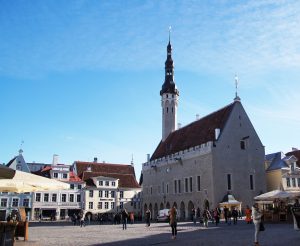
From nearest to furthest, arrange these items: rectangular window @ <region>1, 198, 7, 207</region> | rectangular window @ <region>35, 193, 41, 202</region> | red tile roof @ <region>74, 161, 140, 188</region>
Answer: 1. rectangular window @ <region>1, 198, 7, 207</region>
2. rectangular window @ <region>35, 193, 41, 202</region>
3. red tile roof @ <region>74, 161, 140, 188</region>

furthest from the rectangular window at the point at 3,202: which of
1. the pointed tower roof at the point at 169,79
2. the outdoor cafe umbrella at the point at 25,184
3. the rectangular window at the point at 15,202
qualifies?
the outdoor cafe umbrella at the point at 25,184

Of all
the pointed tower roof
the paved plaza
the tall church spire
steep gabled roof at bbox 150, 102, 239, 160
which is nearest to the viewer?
the paved plaza

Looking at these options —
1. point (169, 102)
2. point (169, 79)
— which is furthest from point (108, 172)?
point (169, 79)

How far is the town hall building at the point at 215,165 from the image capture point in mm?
43375

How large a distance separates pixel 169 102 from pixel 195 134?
12.1 m

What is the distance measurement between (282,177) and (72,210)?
1241 inches

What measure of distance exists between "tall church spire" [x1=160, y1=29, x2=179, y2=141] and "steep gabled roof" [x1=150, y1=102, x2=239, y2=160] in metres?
2.06

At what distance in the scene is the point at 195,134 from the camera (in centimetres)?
5141

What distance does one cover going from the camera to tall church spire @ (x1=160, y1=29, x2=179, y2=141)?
6200cm

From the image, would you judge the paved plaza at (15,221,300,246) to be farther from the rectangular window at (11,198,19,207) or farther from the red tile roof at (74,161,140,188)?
the red tile roof at (74,161,140,188)

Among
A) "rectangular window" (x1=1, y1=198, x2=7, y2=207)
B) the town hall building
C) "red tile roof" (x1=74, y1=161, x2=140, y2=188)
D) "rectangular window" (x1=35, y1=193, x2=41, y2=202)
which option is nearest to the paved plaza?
the town hall building

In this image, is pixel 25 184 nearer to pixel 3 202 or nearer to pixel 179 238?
pixel 179 238

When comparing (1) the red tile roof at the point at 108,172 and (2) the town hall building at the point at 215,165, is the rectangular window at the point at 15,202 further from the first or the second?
(2) the town hall building at the point at 215,165

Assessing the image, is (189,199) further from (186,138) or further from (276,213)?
(276,213)
